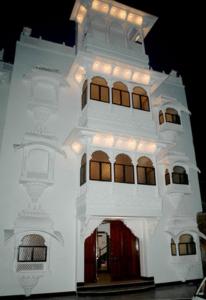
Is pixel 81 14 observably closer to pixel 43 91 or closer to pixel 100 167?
pixel 43 91

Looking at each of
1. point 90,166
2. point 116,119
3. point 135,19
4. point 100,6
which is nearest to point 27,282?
point 90,166

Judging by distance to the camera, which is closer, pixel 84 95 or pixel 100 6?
pixel 84 95

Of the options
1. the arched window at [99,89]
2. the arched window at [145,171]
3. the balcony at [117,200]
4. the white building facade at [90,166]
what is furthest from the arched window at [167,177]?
the arched window at [99,89]

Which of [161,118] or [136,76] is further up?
[136,76]

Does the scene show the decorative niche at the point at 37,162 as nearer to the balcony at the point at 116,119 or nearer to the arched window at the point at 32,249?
the arched window at the point at 32,249

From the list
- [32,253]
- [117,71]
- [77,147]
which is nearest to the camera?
[32,253]

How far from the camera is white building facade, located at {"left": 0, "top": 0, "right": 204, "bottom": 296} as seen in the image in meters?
9.73

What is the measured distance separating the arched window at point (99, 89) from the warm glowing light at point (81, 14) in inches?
184

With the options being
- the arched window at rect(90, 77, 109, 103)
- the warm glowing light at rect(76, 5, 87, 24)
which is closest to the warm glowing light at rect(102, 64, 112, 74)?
the arched window at rect(90, 77, 109, 103)

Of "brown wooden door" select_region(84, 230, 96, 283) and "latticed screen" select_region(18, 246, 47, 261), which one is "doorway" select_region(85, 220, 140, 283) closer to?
"brown wooden door" select_region(84, 230, 96, 283)

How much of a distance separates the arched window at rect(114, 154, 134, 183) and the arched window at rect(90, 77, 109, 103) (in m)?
2.93

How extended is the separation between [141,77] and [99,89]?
2.59 meters

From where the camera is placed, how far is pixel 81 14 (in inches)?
541

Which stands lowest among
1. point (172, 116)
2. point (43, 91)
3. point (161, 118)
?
point (161, 118)
